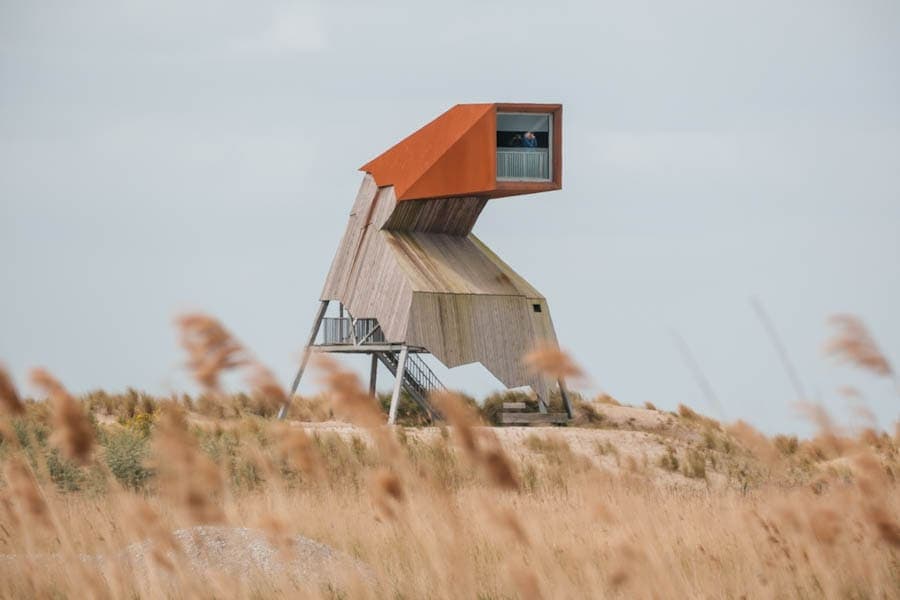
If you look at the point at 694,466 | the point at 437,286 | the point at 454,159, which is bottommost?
the point at 694,466

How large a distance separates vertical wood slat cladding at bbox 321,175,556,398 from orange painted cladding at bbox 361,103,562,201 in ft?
2.36

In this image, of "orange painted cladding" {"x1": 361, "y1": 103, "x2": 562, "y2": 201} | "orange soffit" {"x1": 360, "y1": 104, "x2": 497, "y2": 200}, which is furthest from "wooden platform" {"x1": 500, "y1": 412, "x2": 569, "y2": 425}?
"orange soffit" {"x1": 360, "y1": 104, "x2": 497, "y2": 200}

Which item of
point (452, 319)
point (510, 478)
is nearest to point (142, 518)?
point (510, 478)

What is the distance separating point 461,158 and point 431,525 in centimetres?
2042

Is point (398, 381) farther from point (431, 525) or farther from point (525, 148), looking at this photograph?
point (431, 525)

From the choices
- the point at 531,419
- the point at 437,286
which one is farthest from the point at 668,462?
the point at 437,286

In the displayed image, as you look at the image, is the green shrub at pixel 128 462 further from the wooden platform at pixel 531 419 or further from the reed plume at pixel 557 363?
the reed plume at pixel 557 363

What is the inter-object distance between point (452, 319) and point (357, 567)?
17589mm

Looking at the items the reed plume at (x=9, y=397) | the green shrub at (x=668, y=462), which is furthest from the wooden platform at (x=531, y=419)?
the reed plume at (x=9, y=397)

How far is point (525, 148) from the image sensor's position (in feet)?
91.1

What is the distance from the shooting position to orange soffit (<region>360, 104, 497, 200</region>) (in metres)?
26.9

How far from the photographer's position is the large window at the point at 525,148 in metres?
27.6

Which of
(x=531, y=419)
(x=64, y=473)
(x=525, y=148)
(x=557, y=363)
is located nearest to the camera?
(x=557, y=363)

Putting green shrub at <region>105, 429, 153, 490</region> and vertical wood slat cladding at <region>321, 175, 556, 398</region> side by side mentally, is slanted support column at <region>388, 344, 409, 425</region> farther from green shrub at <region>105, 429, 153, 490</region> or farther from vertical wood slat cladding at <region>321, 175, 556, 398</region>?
green shrub at <region>105, 429, 153, 490</region>
